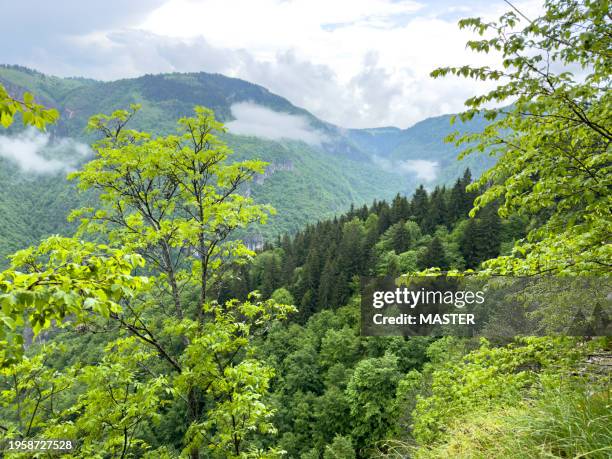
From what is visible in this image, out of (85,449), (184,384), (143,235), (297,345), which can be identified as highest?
(143,235)

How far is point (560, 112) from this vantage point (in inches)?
207

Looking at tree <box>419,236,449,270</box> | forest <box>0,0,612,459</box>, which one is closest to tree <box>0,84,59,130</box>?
forest <box>0,0,612,459</box>

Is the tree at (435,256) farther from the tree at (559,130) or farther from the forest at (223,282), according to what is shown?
the tree at (559,130)

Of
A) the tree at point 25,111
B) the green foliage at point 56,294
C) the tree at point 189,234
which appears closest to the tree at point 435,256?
the tree at point 189,234

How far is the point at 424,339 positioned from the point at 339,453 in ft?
68.4

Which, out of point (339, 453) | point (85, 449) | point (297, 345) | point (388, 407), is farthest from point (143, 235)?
point (297, 345)

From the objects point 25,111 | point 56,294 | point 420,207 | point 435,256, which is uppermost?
point 420,207

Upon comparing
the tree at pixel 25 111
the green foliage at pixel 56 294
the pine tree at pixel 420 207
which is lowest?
the green foliage at pixel 56 294

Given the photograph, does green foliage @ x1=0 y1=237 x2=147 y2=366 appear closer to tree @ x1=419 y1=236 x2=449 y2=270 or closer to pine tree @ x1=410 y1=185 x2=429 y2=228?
tree @ x1=419 y1=236 x2=449 y2=270

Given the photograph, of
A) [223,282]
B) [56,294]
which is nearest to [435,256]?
[223,282]

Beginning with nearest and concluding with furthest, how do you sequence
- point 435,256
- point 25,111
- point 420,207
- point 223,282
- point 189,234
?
point 25,111 < point 189,234 < point 223,282 < point 435,256 < point 420,207

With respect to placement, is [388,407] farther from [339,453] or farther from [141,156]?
[141,156]

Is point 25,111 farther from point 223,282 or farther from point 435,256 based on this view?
point 435,256

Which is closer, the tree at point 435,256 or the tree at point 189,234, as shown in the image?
the tree at point 189,234
